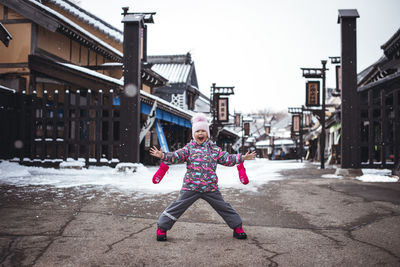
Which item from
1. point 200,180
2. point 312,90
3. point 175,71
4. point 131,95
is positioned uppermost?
point 175,71

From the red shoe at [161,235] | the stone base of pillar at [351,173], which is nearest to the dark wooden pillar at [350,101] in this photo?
the stone base of pillar at [351,173]

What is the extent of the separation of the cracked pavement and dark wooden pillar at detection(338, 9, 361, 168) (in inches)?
152

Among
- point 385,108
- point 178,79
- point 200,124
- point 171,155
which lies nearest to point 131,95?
point 200,124

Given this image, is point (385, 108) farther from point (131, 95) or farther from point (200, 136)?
point (200, 136)

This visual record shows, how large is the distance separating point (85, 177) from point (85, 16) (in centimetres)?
1186

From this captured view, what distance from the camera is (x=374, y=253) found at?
103 inches

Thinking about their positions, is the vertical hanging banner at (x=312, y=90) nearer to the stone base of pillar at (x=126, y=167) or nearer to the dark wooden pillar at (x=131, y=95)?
the dark wooden pillar at (x=131, y=95)

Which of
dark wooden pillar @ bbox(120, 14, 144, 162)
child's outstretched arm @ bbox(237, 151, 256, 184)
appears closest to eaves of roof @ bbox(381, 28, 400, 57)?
dark wooden pillar @ bbox(120, 14, 144, 162)

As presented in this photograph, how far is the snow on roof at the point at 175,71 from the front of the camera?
26156 millimetres

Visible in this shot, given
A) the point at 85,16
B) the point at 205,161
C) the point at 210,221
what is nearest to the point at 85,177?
the point at 210,221

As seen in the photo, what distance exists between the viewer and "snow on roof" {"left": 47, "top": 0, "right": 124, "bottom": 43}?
16.6 m

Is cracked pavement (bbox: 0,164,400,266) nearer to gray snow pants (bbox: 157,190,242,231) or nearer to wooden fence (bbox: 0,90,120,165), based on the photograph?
gray snow pants (bbox: 157,190,242,231)

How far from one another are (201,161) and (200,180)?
196 mm

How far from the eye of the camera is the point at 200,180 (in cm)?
318
